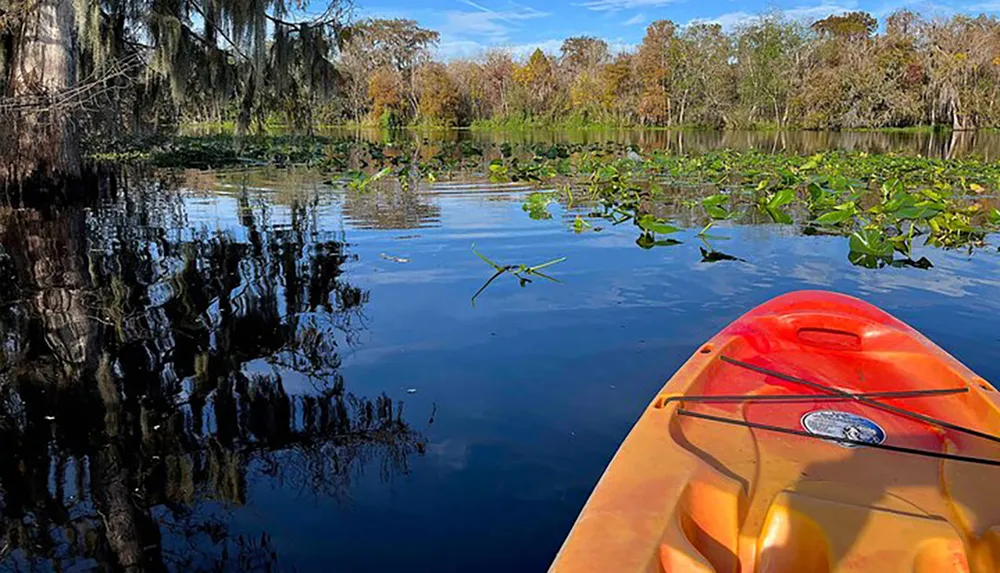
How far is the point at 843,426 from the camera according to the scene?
2.18 metres

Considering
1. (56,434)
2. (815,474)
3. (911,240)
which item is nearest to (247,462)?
(56,434)

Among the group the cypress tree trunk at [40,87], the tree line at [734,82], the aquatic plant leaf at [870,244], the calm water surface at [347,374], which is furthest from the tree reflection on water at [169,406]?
the tree line at [734,82]

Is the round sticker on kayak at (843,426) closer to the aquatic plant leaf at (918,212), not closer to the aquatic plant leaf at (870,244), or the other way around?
the aquatic plant leaf at (870,244)

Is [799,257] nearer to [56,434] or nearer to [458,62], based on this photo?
[56,434]

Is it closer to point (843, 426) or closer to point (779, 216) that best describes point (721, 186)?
point (779, 216)

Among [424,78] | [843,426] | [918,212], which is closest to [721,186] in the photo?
[918,212]

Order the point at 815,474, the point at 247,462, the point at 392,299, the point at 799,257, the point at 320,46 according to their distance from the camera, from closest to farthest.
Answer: the point at 815,474, the point at 247,462, the point at 392,299, the point at 799,257, the point at 320,46

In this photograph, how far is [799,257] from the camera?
5.80 meters

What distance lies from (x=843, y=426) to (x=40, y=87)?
9.68m

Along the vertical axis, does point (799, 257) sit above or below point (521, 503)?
above

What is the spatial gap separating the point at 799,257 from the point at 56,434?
5208mm

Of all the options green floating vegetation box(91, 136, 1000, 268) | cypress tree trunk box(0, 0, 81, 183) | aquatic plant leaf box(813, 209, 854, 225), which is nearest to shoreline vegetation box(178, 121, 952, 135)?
green floating vegetation box(91, 136, 1000, 268)

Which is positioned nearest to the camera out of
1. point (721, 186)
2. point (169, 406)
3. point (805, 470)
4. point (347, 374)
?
point (805, 470)

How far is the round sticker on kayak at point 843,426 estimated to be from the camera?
2125 millimetres
